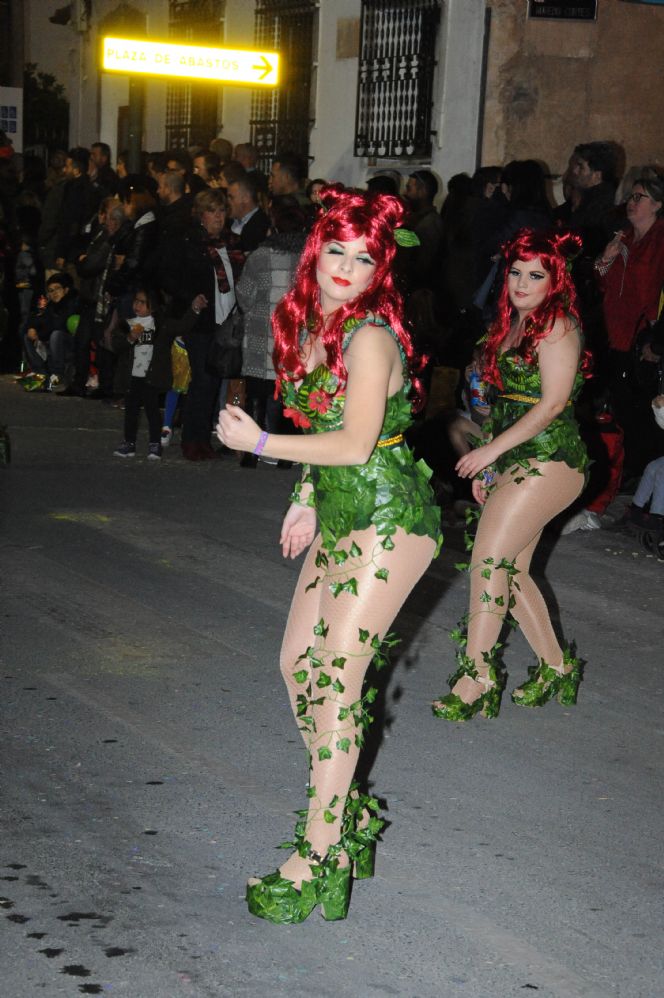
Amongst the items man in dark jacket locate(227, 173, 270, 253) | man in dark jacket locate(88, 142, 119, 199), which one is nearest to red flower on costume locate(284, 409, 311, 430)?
man in dark jacket locate(227, 173, 270, 253)

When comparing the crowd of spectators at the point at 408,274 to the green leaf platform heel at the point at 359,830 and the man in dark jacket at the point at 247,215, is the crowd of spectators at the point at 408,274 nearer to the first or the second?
the man in dark jacket at the point at 247,215

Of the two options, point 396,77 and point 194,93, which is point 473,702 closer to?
point 396,77

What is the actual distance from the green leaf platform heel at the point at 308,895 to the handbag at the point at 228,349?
761 centimetres

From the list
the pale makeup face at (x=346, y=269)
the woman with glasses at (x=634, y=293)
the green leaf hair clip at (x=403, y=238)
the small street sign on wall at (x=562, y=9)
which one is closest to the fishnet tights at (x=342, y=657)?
the pale makeup face at (x=346, y=269)

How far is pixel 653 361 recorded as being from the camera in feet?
31.4

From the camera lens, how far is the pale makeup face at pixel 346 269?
3877 mm

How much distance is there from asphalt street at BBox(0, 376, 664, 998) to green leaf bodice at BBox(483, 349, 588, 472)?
1.04m

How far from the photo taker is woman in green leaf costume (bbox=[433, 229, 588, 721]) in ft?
18.0

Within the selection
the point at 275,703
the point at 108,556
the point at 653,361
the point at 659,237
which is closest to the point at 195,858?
the point at 275,703

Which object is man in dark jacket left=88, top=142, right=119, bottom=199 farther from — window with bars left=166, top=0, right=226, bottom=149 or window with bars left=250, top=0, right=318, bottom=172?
window with bars left=166, top=0, right=226, bottom=149

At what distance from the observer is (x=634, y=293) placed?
10.1m

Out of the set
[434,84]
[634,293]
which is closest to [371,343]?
[634,293]

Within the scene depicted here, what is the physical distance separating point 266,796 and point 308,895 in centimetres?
96

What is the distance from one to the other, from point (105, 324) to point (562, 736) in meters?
8.64
